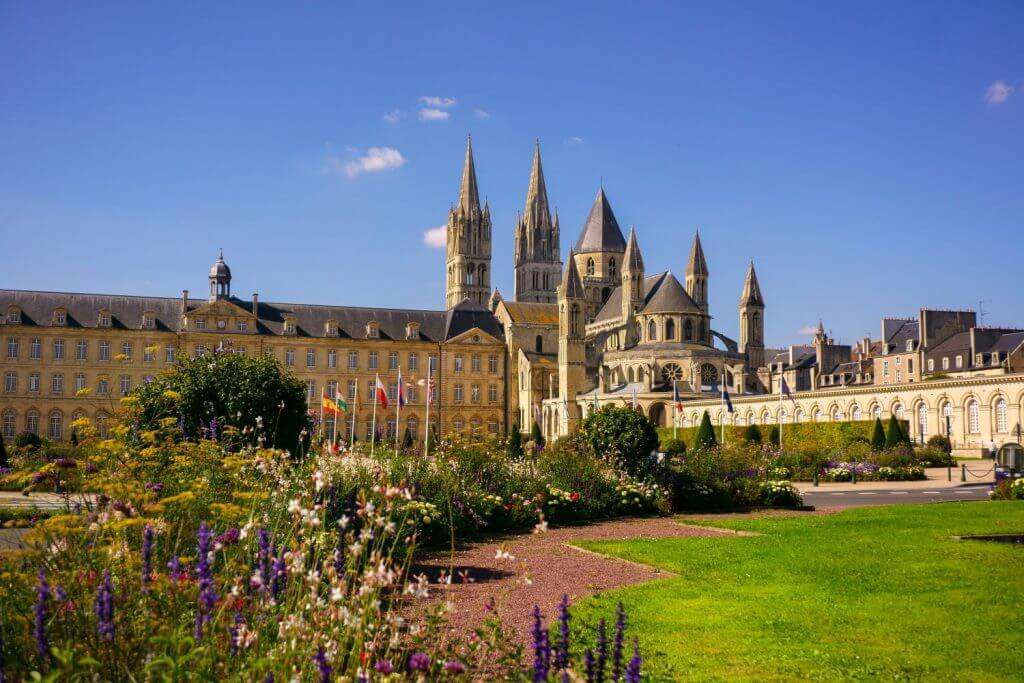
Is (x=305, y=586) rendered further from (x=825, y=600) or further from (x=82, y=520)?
(x=825, y=600)

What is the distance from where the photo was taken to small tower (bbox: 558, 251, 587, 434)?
7088 cm

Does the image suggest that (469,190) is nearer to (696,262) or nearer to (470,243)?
(470,243)

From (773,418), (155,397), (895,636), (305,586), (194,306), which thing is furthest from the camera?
(194,306)

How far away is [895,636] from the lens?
7016 millimetres

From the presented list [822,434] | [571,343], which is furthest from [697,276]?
[822,434]

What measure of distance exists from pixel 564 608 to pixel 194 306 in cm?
6325

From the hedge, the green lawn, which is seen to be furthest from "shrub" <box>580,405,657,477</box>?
the hedge

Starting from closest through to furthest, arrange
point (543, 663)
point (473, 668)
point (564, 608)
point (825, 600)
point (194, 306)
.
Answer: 1. point (543, 663)
2. point (564, 608)
3. point (473, 668)
4. point (825, 600)
5. point (194, 306)

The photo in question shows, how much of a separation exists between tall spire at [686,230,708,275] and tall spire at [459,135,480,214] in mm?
31858

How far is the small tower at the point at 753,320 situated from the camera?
7700cm

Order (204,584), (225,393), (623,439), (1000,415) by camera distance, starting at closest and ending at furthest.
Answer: (204,584) < (623,439) < (225,393) < (1000,415)

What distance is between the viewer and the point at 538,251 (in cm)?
10862

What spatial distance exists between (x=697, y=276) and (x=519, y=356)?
2017 centimetres

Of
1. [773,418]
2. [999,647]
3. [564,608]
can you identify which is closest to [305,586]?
[564,608]
